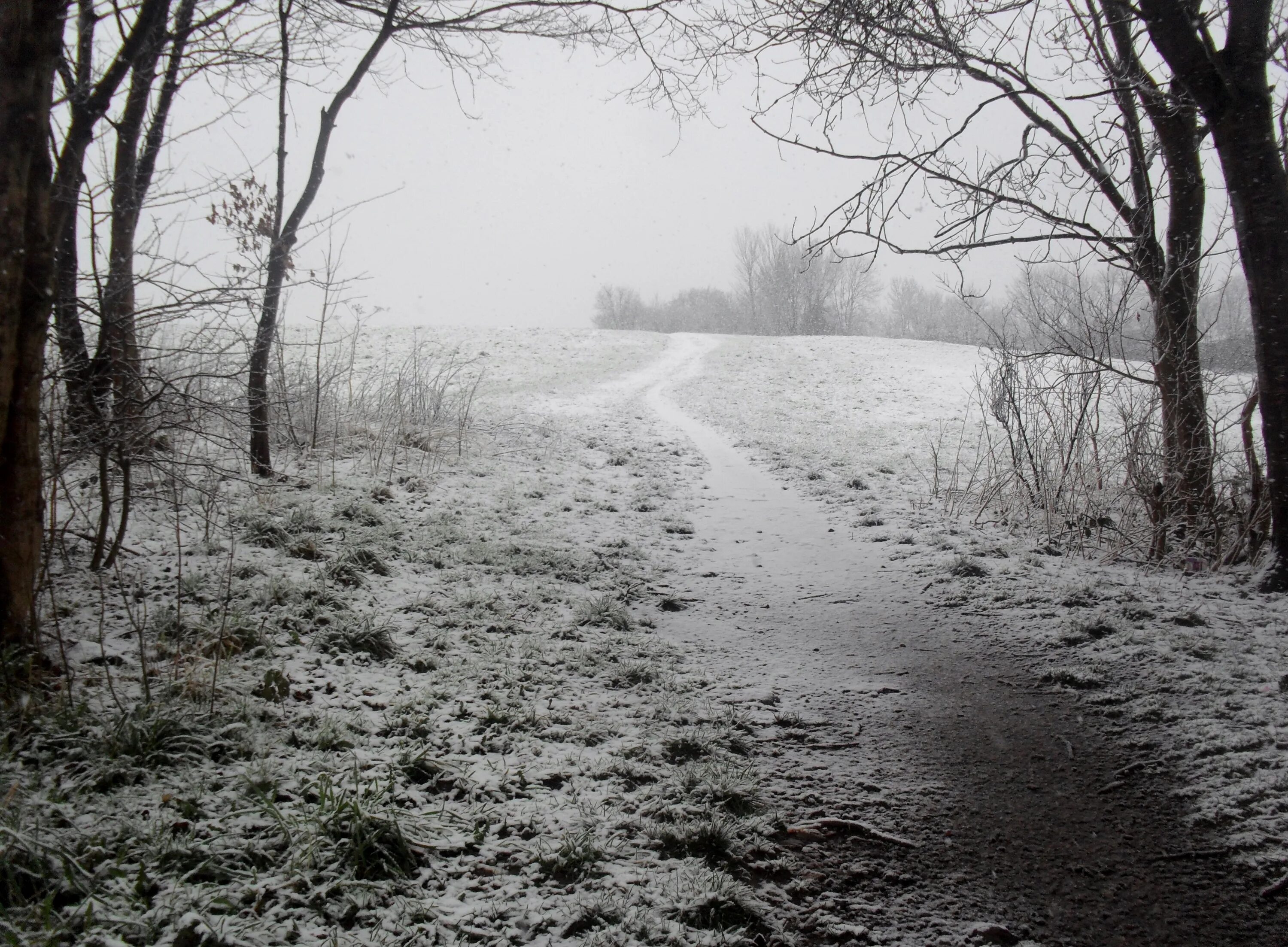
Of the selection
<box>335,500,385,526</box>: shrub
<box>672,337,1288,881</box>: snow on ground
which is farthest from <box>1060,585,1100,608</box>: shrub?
<box>335,500,385,526</box>: shrub

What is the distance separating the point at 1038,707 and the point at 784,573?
2.34 metres

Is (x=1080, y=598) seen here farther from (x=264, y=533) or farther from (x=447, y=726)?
(x=264, y=533)

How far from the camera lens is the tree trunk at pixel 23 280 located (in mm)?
2619

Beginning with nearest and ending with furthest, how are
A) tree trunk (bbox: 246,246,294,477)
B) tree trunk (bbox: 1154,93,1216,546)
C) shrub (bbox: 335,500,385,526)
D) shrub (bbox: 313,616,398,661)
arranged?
1. shrub (bbox: 313,616,398,661)
2. tree trunk (bbox: 1154,93,1216,546)
3. shrub (bbox: 335,500,385,526)
4. tree trunk (bbox: 246,246,294,477)

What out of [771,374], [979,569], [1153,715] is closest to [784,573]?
[979,569]

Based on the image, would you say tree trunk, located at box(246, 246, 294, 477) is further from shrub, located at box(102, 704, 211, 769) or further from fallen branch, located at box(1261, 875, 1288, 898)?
fallen branch, located at box(1261, 875, 1288, 898)

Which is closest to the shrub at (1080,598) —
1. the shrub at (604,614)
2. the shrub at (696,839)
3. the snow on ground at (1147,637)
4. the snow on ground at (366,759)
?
the snow on ground at (1147,637)

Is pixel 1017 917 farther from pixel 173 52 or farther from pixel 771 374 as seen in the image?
pixel 771 374

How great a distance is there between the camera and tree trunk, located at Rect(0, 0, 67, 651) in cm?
262

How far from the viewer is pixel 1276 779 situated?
8.63 feet

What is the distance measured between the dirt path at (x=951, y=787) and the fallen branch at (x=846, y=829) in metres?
0.03

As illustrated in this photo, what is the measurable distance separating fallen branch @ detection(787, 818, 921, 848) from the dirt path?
28mm

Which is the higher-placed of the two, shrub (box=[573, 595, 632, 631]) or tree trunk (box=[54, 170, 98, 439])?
tree trunk (box=[54, 170, 98, 439])

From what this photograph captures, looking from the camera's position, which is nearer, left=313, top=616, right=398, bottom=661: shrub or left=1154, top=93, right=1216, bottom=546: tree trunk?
left=313, top=616, right=398, bottom=661: shrub
